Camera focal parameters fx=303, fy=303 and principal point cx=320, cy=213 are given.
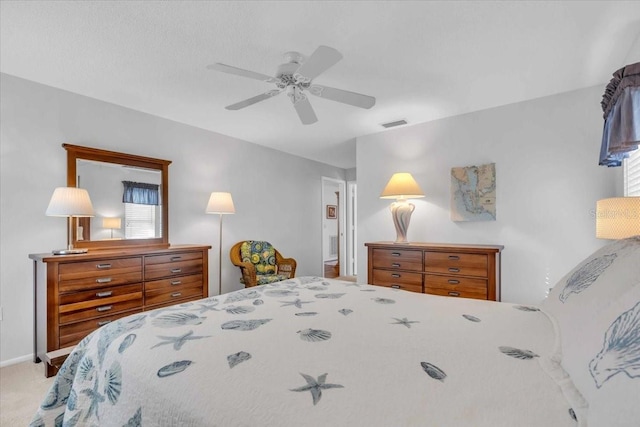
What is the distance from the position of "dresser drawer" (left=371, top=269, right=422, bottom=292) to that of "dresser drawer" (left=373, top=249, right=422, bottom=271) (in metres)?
0.07

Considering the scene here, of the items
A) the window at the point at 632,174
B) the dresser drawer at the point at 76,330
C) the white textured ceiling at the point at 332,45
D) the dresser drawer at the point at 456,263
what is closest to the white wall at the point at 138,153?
the white textured ceiling at the point at 332,45

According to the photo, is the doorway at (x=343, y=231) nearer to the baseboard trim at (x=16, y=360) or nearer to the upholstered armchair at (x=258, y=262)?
the upholstered armchair at (x=258, y=262)

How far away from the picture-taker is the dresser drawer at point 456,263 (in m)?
2.94

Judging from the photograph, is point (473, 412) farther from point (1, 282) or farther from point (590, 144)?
point (1, 282)

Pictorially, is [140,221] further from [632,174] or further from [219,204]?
[632,174]

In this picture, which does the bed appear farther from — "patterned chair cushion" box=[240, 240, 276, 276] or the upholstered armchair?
"patterned chair cushion" box=[240, 240, 276, 276]

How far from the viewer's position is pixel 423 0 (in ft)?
5.64

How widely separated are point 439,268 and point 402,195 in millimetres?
899

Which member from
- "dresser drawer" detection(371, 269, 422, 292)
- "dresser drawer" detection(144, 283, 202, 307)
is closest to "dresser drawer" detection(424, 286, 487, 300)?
"dresser drawer" detection(371, 269, 422, 292)

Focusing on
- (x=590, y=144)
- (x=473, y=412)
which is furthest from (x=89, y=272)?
(x=590, y=144)

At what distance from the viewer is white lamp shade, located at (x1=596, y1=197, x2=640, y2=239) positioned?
5.81 ft

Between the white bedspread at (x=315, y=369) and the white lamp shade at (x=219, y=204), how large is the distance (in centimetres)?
248

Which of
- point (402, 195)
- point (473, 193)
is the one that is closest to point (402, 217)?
point (402, 195)

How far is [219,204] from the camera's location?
3867 millimetres
